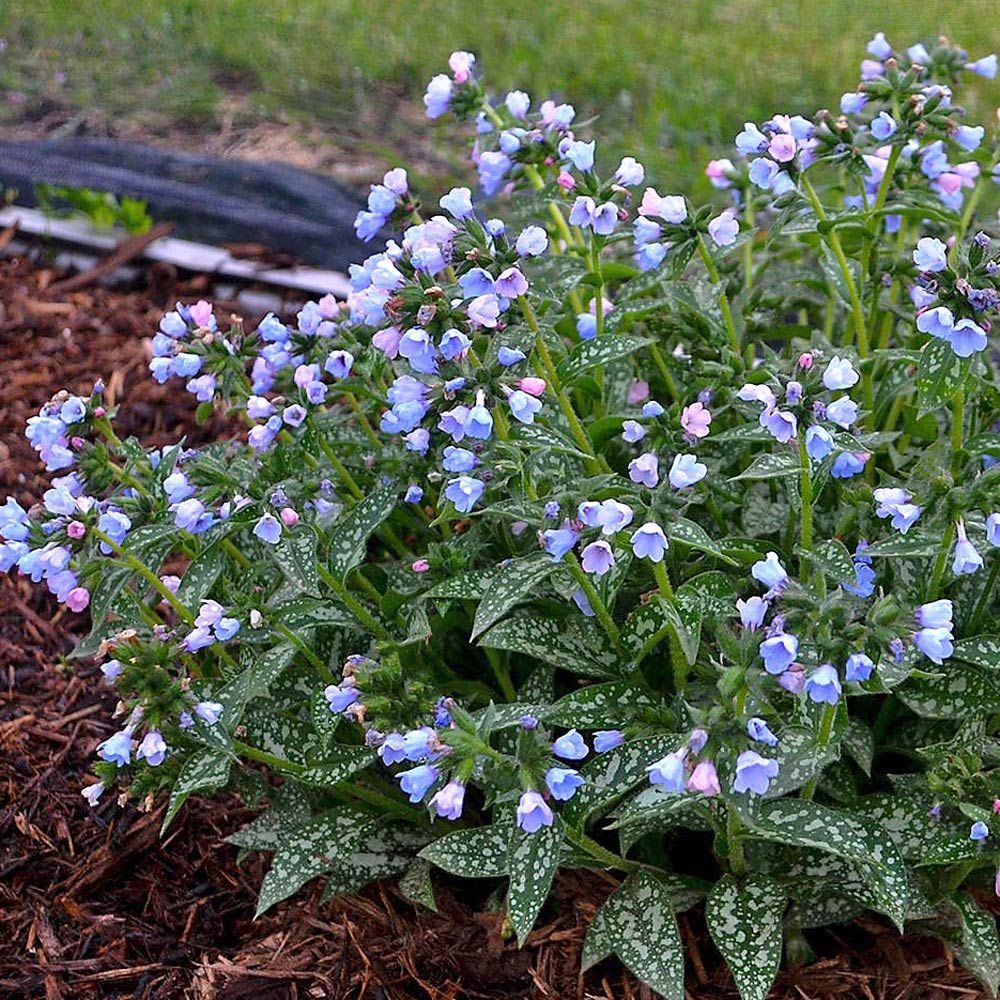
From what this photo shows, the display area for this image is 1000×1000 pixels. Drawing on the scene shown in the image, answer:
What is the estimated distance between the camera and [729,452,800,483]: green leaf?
6.57 ft

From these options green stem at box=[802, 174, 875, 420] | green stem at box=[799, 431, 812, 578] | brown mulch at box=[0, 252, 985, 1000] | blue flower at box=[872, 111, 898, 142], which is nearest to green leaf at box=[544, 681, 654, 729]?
green stem at box=[799, 431, 812, 578]

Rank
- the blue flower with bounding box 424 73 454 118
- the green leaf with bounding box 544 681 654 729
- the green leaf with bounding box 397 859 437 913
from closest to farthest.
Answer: the green leaf with bounding box 544 681 654 729 → the green leaf with bounding box 397 859 437 913 → the blue flower with bounding box 424 73 454 118

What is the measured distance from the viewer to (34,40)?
24.3ft

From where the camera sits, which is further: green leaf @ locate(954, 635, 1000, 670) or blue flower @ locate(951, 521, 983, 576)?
green leaf @ locate(954, 635, 1000, 670)

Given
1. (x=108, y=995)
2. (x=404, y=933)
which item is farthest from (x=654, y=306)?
(x=108, y=995)

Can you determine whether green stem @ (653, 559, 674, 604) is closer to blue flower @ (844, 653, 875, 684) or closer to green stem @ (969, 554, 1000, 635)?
blue flower @ (844, 653, 875, 684)

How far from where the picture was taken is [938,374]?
6.66 ft

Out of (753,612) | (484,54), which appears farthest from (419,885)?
(484,54)

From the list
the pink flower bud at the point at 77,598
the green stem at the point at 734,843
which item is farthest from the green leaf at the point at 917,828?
the pink flower bud at the point at 77,598

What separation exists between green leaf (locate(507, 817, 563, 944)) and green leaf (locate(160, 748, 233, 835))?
0.52m

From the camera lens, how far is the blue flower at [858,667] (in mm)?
1719

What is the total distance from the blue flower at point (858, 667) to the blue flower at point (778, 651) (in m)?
0.08

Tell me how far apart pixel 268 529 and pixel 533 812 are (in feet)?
2.15

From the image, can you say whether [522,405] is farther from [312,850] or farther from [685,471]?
[312,850]
